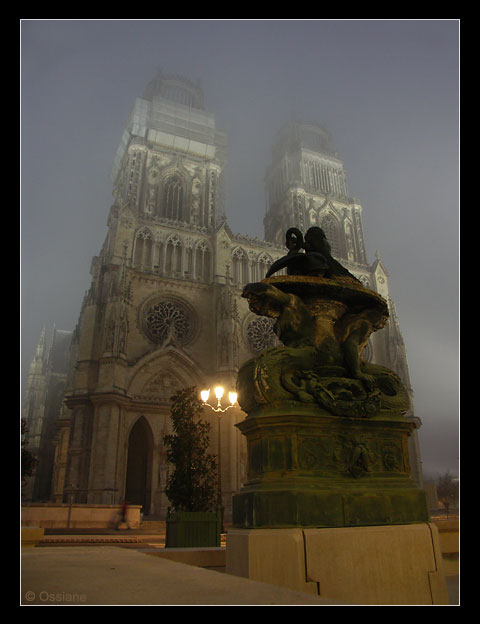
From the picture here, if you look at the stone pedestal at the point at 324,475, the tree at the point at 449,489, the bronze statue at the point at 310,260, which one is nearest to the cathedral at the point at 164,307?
the tree at the point at 449,489

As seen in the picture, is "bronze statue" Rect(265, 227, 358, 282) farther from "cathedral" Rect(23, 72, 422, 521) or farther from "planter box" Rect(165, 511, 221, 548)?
"cathedral" Rect(23, 72, 422, 521)

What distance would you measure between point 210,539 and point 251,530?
3829 millimetres

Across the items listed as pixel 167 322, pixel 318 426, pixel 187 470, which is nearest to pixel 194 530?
pixel 187 470

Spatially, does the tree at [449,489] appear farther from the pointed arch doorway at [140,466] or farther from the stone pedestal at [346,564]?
the pointed arch doorway at [140,466]

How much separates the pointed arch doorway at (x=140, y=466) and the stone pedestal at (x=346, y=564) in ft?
75.8

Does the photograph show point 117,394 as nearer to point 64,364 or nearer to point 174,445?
point 174,445

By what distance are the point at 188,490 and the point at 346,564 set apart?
761cm

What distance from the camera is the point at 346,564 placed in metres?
3.21

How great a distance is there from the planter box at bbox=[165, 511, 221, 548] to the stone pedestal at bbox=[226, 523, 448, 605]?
352 cm

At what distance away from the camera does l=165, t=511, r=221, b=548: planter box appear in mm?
6691

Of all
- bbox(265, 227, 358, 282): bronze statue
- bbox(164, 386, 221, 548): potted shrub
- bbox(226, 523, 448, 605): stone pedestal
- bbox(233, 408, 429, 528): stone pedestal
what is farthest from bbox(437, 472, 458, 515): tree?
bbox(164, 386, 221, 548): potted shrub

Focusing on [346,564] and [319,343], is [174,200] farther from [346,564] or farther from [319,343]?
[346,564]

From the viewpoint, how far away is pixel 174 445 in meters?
11.2

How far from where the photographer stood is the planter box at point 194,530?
6.69 metres
